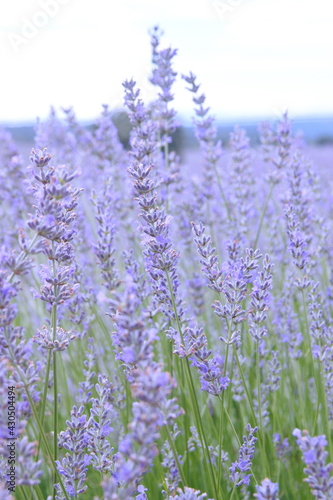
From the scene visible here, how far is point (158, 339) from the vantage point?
227 centimetres

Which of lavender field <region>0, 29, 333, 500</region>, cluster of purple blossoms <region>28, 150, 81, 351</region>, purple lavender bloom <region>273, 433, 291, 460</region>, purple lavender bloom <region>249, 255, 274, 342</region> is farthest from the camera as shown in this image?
purple lavender bloom <region>273, 433, 291, 460</region>

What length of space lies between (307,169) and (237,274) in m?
1.92

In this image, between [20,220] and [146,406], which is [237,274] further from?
[20,220]

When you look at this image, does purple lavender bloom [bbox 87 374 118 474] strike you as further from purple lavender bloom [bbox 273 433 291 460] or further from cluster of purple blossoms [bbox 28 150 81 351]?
purple lavender bloom [bbox 273 433 291 460]

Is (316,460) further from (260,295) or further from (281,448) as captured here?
(281,448)

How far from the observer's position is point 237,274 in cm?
146

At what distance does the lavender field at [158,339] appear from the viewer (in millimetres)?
1070

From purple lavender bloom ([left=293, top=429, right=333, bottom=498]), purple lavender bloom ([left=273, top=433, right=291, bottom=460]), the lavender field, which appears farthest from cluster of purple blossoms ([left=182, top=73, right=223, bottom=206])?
purple lavender bloom ([left=293, top=429, right=333, bottom=498])

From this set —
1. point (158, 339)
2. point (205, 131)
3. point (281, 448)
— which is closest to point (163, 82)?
point (205, 131)

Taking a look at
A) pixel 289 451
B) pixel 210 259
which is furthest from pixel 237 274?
pixel 289 451

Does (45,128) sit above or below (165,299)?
above

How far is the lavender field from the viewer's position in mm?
1070

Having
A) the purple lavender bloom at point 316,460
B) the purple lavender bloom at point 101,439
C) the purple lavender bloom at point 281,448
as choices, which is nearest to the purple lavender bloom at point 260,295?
the purple lavender bloom at point 101,439

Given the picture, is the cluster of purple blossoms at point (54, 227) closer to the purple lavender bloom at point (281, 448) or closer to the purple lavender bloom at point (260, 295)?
the purple lavender bloom at point (260, 295)
